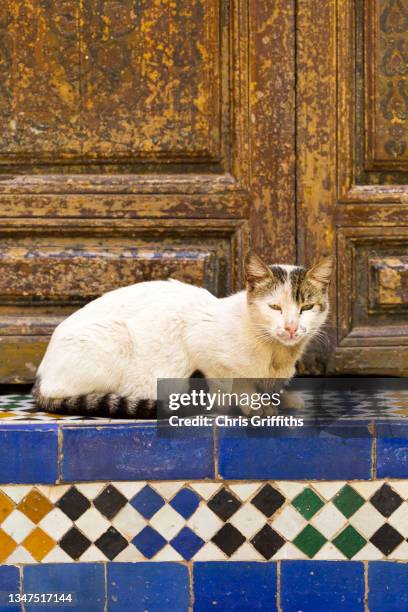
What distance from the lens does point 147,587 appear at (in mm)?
2271

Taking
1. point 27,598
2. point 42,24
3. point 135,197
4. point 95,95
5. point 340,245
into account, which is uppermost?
point 42,24

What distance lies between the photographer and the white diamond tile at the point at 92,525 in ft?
7.52

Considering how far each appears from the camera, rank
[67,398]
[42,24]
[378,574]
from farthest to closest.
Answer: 1. [42,24]
2. [67,398]
3. [378,574]

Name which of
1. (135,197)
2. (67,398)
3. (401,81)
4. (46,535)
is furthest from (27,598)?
(401,81)

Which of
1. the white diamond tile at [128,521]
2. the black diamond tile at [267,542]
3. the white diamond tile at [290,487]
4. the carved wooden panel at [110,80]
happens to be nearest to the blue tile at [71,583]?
the white diamond tile at [128,521]

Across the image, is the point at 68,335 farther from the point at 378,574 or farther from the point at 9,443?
the point at 378,574

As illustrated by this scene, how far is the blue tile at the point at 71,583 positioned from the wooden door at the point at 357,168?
3.74 ft

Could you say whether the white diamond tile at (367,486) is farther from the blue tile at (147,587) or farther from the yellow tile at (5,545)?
the yellow tile at (5,545)

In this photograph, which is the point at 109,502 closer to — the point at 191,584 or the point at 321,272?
the point at 191,584

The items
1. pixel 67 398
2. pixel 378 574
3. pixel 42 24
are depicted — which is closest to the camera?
pixel 378 574

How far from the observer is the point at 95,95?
297 cm

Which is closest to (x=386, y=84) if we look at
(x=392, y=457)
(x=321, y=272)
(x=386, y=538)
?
(x=321, y=272)

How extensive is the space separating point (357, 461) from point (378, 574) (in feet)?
1.01

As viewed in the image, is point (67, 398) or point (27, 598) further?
point (67, 398)
